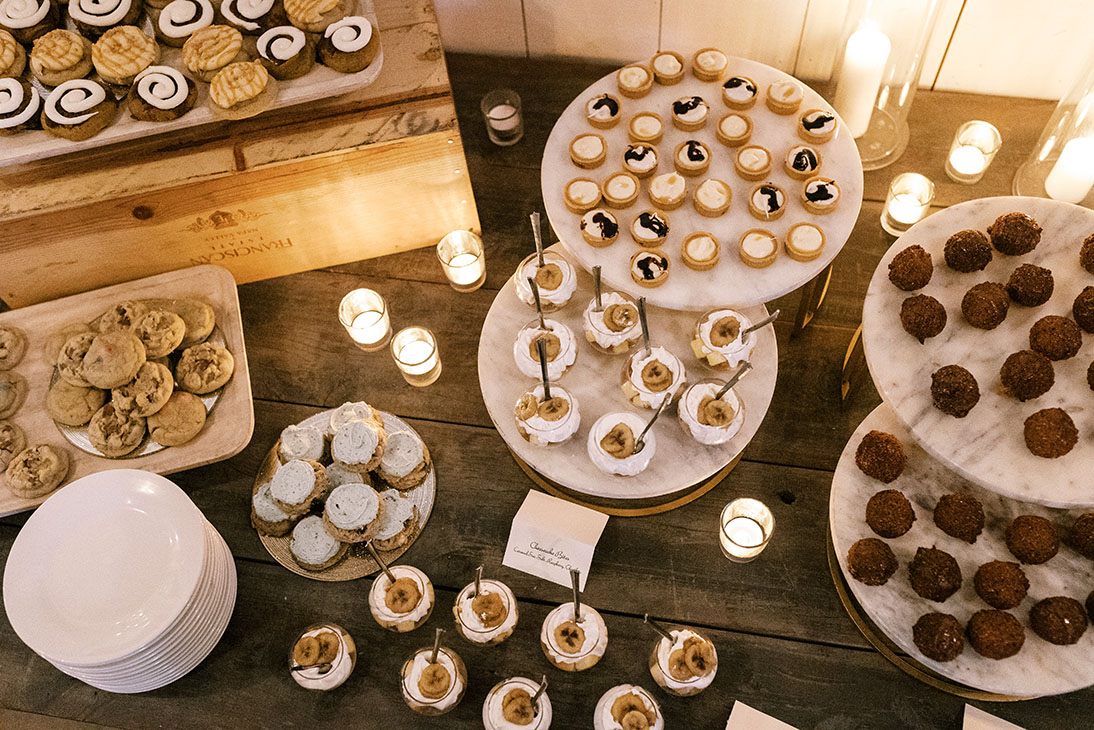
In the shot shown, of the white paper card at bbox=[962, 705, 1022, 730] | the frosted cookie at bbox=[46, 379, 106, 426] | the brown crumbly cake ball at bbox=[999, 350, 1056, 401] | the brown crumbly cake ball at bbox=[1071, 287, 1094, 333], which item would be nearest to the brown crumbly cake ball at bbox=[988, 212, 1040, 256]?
the brown crumbly cake ball at bbox=[1071, 287, 1094, 333]

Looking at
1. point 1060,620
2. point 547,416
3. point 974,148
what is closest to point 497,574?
point 547,416

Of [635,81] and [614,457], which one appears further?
[635,81]

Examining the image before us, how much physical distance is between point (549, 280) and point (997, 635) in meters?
1.08

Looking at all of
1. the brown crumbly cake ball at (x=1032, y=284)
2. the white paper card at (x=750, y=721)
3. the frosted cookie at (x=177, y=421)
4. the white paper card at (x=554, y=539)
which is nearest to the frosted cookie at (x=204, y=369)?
the frosted cookie at (x=177, y=421)

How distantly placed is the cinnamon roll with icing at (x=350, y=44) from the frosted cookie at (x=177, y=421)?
2.67 feet

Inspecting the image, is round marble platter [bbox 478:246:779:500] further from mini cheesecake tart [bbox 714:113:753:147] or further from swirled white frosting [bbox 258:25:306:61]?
swirled white frosting [bbox 258:25:306:61]

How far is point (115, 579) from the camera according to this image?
155 cm

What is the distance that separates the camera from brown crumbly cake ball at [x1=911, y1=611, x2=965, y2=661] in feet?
4.75

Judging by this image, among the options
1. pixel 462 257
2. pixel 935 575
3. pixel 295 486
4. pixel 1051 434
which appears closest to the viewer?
pixel 1051 434

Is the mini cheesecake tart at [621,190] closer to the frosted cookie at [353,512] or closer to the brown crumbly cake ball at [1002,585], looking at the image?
the frosted cookie at [353,512]

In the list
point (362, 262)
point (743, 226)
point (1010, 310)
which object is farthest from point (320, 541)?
point (1010, 310)

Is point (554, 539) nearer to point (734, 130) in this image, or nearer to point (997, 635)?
point (997, 635)

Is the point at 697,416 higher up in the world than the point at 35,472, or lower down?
higher up

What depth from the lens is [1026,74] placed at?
7.49 feet
